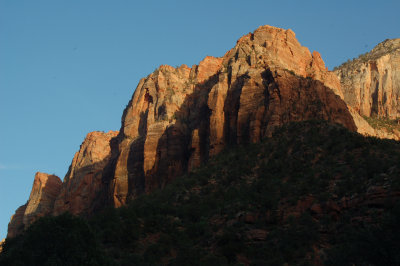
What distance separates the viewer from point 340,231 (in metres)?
42.9

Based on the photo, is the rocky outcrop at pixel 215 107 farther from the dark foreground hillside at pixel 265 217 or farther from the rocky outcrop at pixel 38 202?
the rocky outcrop at pixel 38 202

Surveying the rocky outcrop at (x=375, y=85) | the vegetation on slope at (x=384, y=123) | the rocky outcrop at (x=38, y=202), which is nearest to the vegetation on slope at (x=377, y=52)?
the rocky outcrop at (x=375, y=85)

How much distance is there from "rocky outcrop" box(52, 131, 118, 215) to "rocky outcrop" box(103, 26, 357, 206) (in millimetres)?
6426

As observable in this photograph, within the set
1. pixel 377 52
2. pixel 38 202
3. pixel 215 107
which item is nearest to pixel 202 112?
pixel 215 107

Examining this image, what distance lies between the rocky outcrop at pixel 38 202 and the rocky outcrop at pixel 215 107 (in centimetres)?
2131

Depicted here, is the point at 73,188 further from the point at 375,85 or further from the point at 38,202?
the point at 375,85

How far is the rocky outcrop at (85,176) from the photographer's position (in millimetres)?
101375

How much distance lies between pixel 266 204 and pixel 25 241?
21523 mm

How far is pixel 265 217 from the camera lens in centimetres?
4925

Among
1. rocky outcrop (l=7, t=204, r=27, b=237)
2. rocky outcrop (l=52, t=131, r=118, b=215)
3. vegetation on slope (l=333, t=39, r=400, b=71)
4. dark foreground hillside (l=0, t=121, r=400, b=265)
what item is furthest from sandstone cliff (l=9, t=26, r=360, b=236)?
vegetation on slope (l=333, t=39, r=400, b=71)

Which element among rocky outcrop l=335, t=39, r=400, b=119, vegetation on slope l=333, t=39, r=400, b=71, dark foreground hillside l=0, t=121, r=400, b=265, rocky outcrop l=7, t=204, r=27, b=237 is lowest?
dark foreground hillside l=0, t=121, r=400, b=265

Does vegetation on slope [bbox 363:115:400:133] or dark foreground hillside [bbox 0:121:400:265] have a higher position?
vegetation on slope [bbox 363:115:400:133]

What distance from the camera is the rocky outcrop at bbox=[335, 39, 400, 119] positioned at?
123m

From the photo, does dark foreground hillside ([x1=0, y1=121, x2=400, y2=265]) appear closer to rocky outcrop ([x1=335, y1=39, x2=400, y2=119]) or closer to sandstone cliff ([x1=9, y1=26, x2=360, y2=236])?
sandstone cliff ([x1=9, y1=26, x2=360, y2=236])
